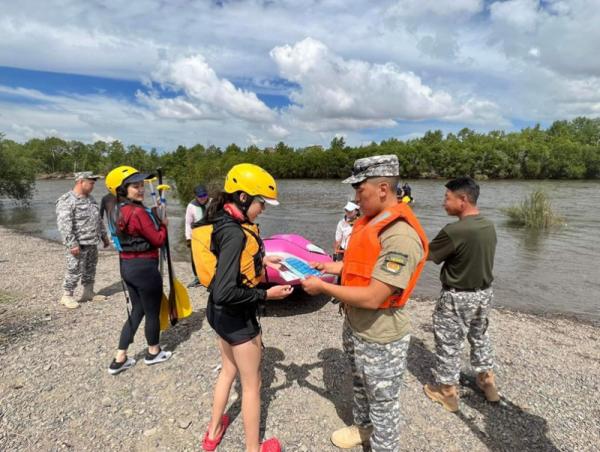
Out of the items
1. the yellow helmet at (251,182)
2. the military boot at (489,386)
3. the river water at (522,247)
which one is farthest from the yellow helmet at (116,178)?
the river water at (522,247)

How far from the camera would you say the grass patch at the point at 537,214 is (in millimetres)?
16844

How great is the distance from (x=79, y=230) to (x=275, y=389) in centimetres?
423

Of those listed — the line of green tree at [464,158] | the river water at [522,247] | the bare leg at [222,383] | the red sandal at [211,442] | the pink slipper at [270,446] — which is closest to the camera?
the bare leg at [222,383]

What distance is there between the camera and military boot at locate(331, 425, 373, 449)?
2994mm

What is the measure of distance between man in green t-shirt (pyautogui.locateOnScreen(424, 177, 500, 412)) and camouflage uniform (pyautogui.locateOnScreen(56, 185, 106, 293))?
533cm

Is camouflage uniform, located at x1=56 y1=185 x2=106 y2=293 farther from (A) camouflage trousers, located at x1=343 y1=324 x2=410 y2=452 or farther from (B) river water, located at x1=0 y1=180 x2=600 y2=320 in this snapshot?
(A) camouflage trousers, located at x1=343 y1=324 x2=410 y2=452

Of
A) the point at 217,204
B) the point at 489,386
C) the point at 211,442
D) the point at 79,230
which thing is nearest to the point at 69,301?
the point at 79,230

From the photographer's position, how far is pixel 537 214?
55.7 ft

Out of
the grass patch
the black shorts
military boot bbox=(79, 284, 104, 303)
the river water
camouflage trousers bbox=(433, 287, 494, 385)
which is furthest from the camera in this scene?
the grass patch

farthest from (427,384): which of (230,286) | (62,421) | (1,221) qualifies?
(1,221)

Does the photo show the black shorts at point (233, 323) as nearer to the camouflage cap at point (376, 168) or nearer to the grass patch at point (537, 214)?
the camouflage cap at point (376, 168)

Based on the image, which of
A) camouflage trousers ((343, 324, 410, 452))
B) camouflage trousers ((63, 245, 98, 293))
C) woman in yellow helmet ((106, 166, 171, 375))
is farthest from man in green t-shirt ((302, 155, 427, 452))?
camouflage trousers ((63, 245, 98, 293))

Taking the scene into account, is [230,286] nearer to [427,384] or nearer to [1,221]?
[427,384]

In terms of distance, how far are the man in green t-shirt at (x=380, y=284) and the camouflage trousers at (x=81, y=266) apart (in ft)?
17.1
